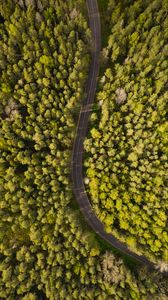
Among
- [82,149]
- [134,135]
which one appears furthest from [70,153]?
[134,135]

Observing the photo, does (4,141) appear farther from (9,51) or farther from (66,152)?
(9,51)

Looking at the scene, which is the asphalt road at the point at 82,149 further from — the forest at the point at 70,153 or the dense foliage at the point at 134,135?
the dense foliage at the point at 134,135

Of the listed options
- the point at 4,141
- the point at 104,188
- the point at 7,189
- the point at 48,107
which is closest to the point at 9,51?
the point at 48,107

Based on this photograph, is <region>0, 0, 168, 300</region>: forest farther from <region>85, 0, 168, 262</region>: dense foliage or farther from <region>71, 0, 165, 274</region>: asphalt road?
<region>71, 0, 165, 274</region>: asphalt road

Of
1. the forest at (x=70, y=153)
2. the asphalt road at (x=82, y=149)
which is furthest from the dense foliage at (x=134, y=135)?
the asphalt road at (x=82, y=149)

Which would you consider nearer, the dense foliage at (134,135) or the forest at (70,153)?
the forest at (70,153)

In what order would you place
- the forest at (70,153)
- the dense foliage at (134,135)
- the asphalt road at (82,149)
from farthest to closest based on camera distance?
the asphalt road at (82,149), the dense foliage at (134,135), the forest at (70,153)
